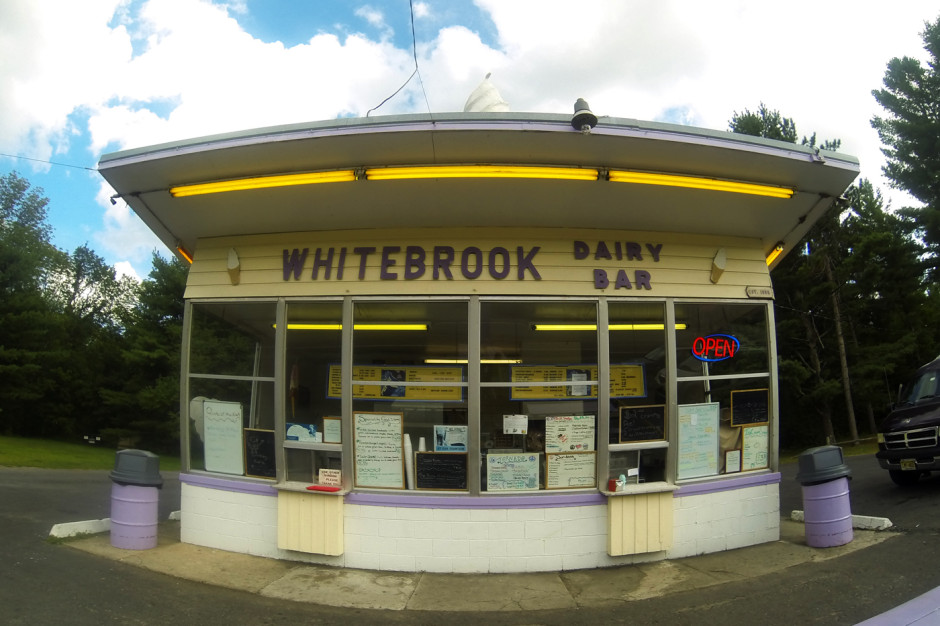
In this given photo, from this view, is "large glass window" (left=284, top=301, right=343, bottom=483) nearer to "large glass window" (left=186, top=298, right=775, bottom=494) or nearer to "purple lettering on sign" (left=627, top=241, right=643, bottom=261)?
"large glass window" (left=186, top=298, right=775, bottom=494)

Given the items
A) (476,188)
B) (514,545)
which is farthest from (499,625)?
(476,188)

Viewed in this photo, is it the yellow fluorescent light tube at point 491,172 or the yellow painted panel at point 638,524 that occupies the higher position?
the yellow fluorescent light tube at point 491,172

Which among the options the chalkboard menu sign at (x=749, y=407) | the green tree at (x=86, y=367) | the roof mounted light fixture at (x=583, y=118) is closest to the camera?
the roof mounted light fixture at (x=583, y=118)

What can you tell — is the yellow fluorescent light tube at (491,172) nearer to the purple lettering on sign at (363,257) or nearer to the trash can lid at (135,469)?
the purple lettering on sign at (363,257)

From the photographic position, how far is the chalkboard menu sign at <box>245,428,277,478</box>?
6.27m

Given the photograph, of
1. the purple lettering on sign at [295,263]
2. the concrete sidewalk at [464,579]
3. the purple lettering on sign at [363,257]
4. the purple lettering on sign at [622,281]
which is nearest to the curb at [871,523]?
the concrete sidewalk at [464,579]

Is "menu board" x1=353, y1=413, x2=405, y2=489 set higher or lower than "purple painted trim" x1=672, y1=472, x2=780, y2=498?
higher

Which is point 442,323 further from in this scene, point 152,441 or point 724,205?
point 152,441

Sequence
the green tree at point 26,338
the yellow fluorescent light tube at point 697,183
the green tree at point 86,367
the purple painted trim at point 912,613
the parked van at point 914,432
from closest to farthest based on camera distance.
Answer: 1. the purple painted trim at point 912,613
2. the yellow fluorescent light tube at point 697,183
3. the parked van at point 914,432
4. the green tree at point 26,338
5. the green tree at point 86,367

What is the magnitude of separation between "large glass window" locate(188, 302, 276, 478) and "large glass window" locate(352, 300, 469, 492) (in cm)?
114

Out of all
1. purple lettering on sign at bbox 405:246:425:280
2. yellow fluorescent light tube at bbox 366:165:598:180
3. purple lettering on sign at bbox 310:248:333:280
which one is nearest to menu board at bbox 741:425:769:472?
yellow fluorescent light tube at bbox 366:165:598:180

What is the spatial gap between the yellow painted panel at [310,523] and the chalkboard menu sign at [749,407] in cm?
468

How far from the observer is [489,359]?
6.00 meters

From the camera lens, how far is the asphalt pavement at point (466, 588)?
14.8 ft
